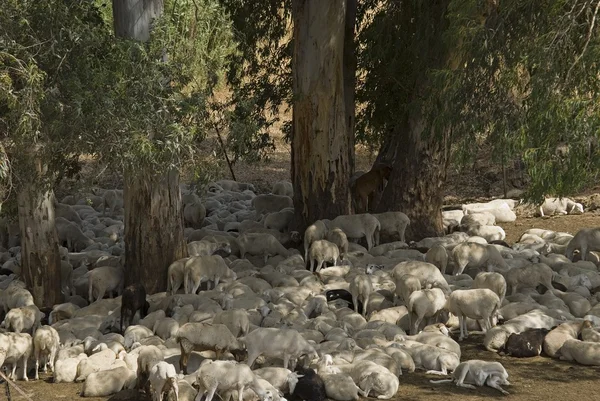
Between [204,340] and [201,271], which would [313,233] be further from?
[204,340]

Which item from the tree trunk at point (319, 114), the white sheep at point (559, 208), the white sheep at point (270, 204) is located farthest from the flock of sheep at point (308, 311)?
the white sheep at point (559, 208)

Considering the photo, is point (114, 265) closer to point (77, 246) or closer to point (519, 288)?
point (77, 246)

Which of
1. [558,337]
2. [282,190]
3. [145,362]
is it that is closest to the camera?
[145,362]

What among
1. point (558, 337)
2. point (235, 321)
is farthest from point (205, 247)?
point (558, 337)

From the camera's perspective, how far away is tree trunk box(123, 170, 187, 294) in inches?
623

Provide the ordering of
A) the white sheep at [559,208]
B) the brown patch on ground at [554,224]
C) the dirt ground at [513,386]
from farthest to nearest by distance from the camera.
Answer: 1. the white sheep at [559,208]
2. the brown patch on ground at [554,224]
3. the dirt ground at [513,386]

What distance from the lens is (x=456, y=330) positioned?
1425cm

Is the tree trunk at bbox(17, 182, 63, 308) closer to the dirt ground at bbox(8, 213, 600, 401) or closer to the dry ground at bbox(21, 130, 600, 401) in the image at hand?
the dry ground at bbox(21, 130, 600, 401)

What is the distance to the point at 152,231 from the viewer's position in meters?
16.0

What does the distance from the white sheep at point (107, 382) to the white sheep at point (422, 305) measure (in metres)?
3.85

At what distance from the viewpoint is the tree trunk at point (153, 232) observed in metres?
15.8

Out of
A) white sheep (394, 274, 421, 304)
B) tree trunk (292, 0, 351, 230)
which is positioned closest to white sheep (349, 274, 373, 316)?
white sheep (394, 274, 421, 304)

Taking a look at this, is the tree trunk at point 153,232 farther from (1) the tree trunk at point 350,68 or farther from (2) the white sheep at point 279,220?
(1) the tree trunk at point 350,68

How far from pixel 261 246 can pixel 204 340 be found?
6381 mm
